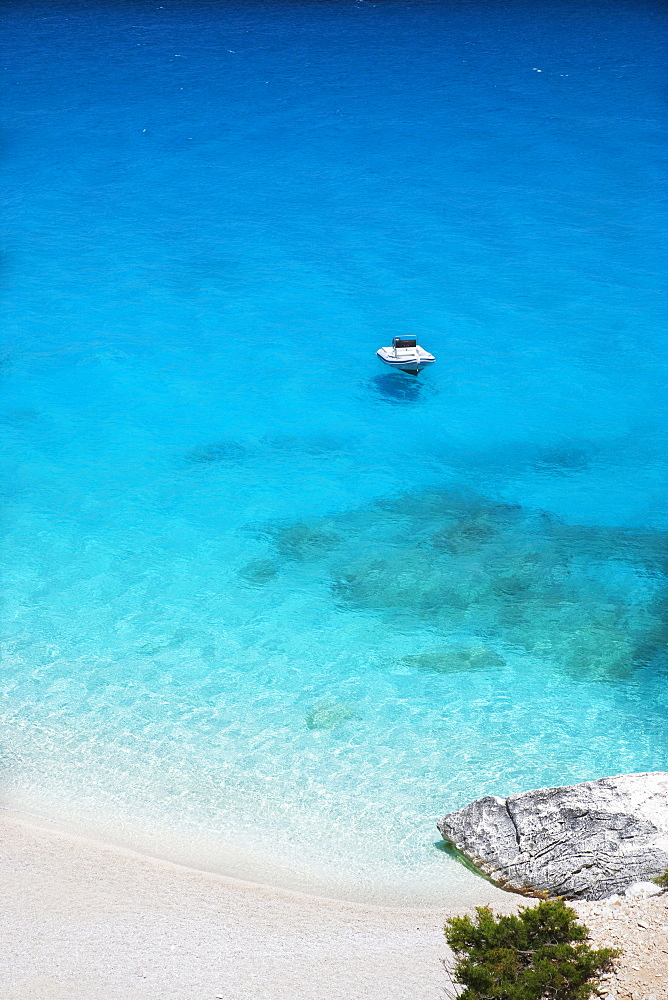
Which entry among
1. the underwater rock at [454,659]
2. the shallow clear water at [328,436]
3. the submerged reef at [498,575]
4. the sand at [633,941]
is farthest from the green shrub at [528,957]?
the submerged reef at [498,575]

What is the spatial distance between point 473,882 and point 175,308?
19828 mm

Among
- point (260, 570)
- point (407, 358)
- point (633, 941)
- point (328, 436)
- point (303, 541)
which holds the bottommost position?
point (328, 436)

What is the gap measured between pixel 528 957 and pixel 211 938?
10.7 feet

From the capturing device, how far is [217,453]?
2186 cm

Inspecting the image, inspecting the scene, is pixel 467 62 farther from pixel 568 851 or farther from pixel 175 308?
pixel 568 851

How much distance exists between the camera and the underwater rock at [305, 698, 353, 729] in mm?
14078

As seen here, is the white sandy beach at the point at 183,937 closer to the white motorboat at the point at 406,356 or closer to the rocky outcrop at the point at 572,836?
the rocky outcrop at the point at 572,836

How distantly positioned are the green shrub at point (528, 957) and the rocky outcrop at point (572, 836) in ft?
5.72

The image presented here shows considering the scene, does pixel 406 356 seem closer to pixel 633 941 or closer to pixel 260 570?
pixel 260 570

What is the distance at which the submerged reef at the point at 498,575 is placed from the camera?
15.8 meters

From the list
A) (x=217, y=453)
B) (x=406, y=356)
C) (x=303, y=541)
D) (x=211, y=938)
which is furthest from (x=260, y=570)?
(x=406, y=356)

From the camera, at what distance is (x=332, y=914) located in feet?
34.2

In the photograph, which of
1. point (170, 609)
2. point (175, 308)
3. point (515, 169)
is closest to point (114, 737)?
point (170, 609)

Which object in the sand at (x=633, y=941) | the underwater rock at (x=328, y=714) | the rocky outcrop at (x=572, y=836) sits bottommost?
the underwater rock at (x=328, y=714)
